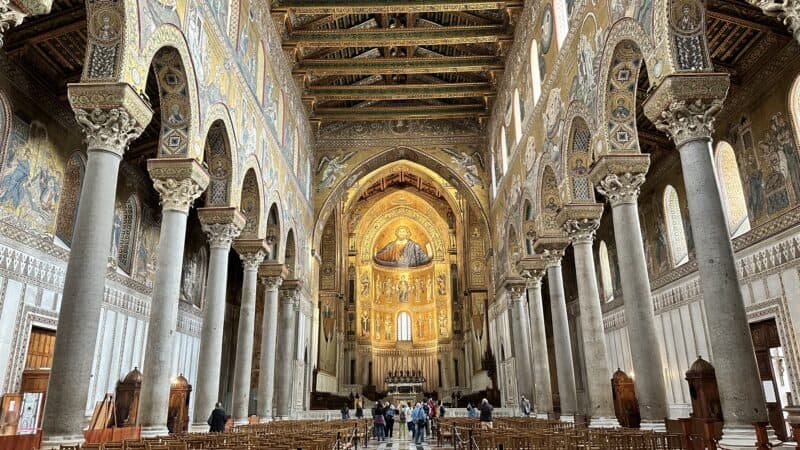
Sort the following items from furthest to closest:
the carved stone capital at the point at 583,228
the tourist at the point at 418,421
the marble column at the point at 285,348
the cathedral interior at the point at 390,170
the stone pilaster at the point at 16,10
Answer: the marble column at the point at 285,348
the tourist at the point at 418,421
the carved stone capital at the point at 583,228
the cathedral interior at the point at 390,170
the stone pilaster at the point at 16,10

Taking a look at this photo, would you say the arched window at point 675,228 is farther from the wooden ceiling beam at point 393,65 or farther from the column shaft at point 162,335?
the column shaft at point 162,335

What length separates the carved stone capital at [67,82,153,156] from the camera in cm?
832

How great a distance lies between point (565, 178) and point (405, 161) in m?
14.5

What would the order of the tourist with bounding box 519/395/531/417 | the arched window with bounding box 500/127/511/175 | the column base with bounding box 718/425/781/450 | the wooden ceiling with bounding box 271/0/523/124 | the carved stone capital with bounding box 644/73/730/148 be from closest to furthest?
the column base with bounding box 718/425/781/450, the carved stone capital with bounding box 644/73/730/148, the tourist with bounding box 519/395/531/417, the wooden ceiling with bounding box 271/0/523/124, the arched window with bounding box 500/127/511/175

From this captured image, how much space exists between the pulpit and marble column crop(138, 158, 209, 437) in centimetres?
558

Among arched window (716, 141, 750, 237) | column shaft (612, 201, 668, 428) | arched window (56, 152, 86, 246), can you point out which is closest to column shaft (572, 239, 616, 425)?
column shaft (612, 201, 668, 428)

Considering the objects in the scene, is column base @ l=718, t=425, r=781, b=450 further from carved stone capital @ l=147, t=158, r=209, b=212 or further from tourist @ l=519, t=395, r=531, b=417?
tourist @ l=519, t=395, r=531, b=417

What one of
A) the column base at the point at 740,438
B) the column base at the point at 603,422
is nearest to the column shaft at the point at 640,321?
the column base at the point at 603,422

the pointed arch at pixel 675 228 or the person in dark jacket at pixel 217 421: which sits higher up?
the pointed arch at pixel 675 228

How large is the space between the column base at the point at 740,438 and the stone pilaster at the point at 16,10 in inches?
370

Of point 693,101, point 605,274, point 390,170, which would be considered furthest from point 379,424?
point 693,101

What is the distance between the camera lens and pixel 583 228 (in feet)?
43.9

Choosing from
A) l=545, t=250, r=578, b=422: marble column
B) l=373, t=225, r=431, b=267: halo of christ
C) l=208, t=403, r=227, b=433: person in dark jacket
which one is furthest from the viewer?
l=373, t=225, r=431, b=267: halo of christ

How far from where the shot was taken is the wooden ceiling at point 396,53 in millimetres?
18562
